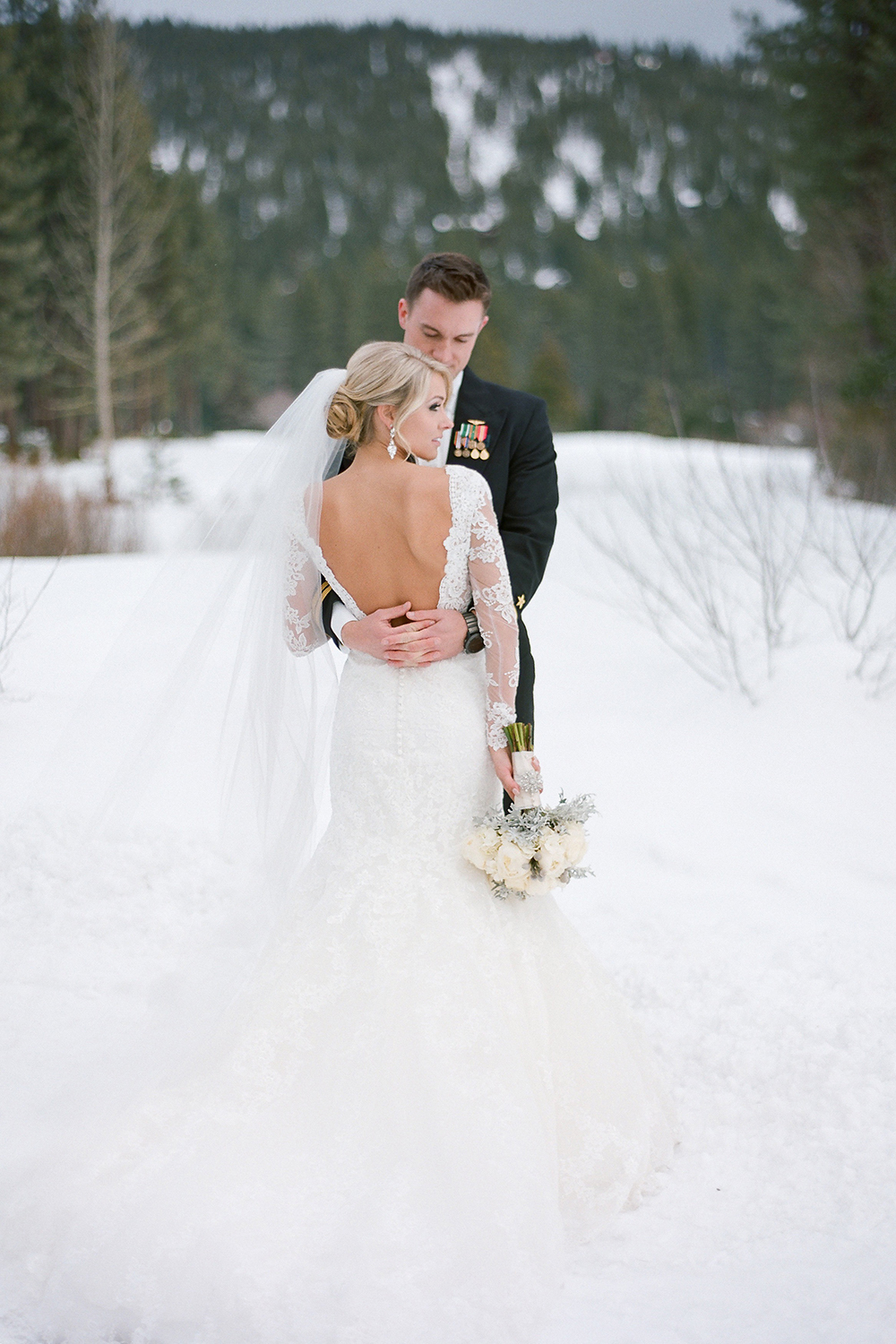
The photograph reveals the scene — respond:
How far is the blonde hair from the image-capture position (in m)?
2.22

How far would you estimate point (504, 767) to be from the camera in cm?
239

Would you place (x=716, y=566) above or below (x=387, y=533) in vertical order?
below

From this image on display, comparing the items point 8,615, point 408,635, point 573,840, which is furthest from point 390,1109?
point 8,615

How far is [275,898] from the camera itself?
2678 mm

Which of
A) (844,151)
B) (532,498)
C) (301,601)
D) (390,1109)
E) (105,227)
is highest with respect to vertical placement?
(844,151)

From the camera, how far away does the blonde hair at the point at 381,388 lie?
2.22m

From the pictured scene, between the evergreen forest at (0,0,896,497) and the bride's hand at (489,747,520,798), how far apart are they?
2.63m

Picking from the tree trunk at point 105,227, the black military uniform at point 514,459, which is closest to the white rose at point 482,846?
the black military uniform at point 514,459

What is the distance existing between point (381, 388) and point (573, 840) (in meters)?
1.08

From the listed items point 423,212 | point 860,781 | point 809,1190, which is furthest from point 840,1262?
point 423,212

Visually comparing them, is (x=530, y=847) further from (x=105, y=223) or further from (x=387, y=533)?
(x=105, y=223)

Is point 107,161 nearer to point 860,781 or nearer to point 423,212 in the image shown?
point 860,781

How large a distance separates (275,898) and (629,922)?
6.15ft

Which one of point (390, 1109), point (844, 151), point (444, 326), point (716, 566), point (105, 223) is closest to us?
point (390, 1109)
